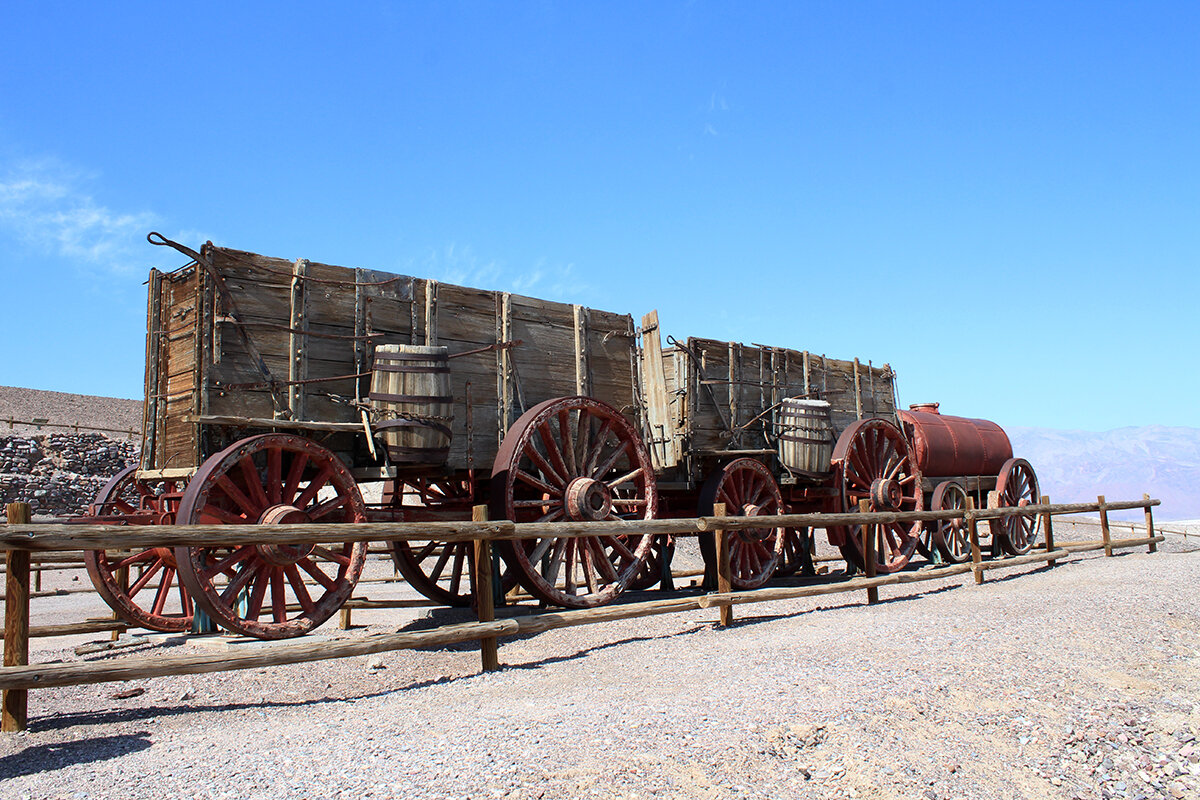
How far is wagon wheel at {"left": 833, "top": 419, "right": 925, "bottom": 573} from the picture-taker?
484 inches

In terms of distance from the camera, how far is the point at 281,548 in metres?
6.67

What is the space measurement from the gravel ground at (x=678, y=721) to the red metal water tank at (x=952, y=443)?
23.1 feet

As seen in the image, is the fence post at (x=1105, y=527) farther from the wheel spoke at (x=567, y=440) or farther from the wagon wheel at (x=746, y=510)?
the wheel spoke at (x=567, y=440)

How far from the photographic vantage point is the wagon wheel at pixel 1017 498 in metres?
15.0

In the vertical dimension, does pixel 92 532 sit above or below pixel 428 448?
below

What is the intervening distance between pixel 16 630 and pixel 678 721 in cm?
334

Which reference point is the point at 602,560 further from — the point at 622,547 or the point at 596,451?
the point at 596,451

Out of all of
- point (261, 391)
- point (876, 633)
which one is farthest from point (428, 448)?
point (876, 633)

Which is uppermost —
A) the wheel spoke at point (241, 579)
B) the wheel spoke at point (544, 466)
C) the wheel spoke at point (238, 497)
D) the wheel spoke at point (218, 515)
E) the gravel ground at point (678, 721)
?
the wheel spoke at point (544, 466)

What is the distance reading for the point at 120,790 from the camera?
3479 mm

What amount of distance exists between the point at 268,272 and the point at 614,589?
433 centimetres

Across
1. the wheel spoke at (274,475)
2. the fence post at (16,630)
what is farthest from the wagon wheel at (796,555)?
the fence post at (16,630)

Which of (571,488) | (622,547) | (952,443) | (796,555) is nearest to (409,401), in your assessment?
(571,488)

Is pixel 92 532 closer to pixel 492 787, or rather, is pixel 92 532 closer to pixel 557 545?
pixel 492 787
